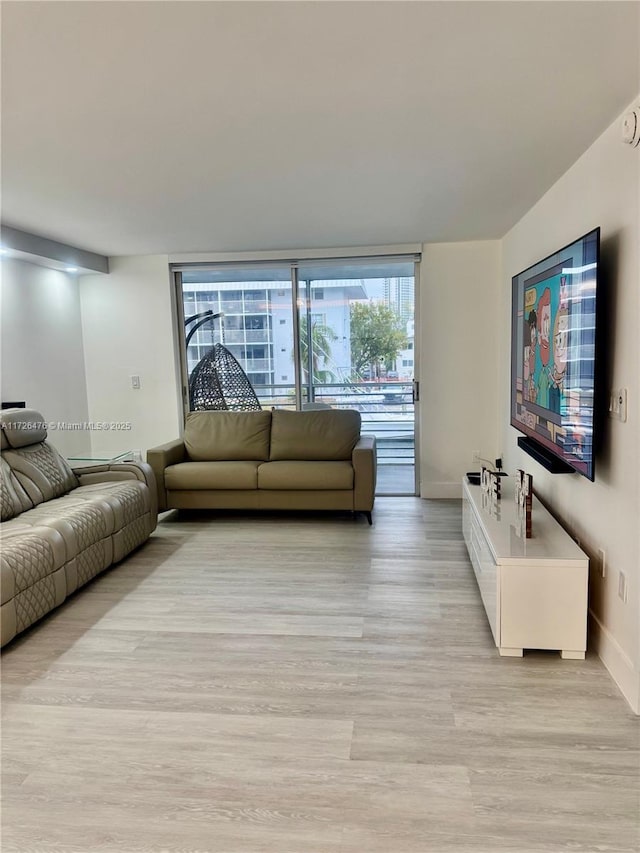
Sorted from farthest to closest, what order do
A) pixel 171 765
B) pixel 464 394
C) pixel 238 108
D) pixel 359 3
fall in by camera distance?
pixel 464 394, pixel 238 108, pixel 171 765, pixel 359 3

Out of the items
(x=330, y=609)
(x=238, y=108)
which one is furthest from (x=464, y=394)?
(x=238, y=108)

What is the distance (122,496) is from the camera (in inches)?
148

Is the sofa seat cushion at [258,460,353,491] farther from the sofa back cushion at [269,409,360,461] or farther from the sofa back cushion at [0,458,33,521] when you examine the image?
the sofa back cushion at [0,458,33,521]

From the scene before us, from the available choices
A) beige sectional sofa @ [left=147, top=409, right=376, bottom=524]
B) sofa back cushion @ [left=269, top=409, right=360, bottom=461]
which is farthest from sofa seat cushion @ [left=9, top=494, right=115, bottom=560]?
sofa back cushion @ [left=269, top=409, right=360, bottom=461]

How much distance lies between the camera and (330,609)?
298cm

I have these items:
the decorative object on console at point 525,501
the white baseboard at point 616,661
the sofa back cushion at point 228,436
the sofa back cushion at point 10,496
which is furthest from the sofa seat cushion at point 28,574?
the white baseboard at point 616,661

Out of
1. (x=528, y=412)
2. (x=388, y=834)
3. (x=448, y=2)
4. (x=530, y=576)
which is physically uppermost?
(x=448, y=2)

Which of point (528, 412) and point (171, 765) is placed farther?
point (528, 412)

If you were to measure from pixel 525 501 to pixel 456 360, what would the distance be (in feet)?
8.63

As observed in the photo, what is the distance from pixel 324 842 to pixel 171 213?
3.56 meters

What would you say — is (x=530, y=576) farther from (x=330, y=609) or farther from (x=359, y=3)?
(x=359, y=3)

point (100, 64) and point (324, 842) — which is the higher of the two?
point (100, 64)

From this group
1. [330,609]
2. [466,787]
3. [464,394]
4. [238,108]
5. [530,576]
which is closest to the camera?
[466,787]

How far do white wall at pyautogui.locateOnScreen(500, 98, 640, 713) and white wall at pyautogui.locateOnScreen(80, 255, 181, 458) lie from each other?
3836 millimetres
